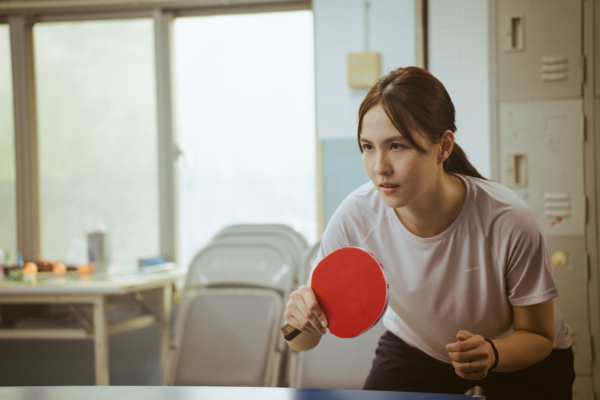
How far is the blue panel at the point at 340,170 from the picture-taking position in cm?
301

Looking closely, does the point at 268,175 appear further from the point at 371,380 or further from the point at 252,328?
the point at 371,380

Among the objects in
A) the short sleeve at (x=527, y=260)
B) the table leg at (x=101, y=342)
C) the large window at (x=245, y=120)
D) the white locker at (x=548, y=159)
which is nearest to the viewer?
the short sleeve at (x=527, y=260)

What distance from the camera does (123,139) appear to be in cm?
343

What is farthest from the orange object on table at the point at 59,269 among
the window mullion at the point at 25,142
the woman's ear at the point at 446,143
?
the woman's ear at the point at 446,143

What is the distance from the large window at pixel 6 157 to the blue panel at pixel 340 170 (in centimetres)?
223

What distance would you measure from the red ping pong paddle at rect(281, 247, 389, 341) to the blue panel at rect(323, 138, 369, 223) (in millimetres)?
1841

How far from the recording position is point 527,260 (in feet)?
4.27

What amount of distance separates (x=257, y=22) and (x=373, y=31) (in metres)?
0.83

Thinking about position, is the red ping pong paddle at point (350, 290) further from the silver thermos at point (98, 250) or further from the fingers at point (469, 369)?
the silver thermos at point (98, 250)

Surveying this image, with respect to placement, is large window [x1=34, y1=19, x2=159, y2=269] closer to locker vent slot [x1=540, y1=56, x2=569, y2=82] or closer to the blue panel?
the blue panel

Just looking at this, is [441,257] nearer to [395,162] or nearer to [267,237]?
[395,162]

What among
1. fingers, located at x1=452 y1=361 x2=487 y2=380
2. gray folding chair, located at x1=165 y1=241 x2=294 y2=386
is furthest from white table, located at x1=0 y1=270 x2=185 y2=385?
fingers, located at x1=452 y1=361 x2=487 y2=380

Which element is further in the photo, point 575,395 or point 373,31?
point 373,31

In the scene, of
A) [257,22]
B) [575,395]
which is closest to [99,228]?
[257,22]
